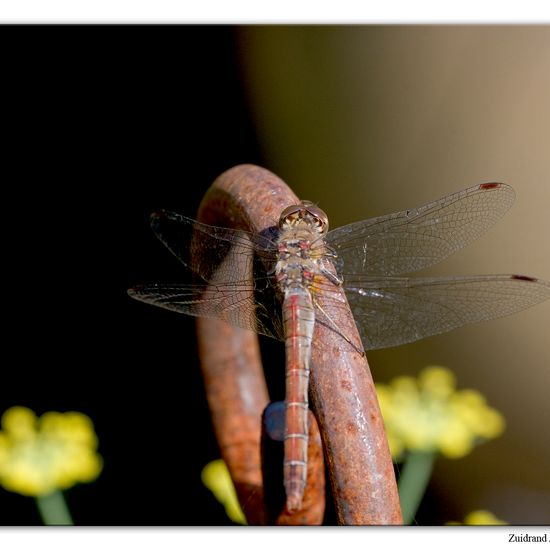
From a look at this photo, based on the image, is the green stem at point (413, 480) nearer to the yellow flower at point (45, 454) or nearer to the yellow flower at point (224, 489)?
the yellow flower at point (224, 489)

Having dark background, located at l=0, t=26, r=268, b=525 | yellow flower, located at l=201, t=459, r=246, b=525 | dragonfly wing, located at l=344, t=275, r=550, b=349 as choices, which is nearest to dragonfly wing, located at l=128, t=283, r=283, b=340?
dragonfly wing, located at l=344, t=275, r=550, b=349

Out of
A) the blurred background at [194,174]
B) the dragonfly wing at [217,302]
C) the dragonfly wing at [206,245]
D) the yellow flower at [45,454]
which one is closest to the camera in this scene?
the dragonfly wing at [217,302]

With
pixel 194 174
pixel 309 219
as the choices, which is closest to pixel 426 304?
pixel 309 219

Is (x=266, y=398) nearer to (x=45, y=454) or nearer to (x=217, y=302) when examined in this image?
(x=217, y=302)

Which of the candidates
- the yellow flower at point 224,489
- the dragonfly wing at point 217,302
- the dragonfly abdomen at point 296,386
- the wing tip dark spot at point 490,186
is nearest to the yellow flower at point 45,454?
the yellow flower at point 224,489
